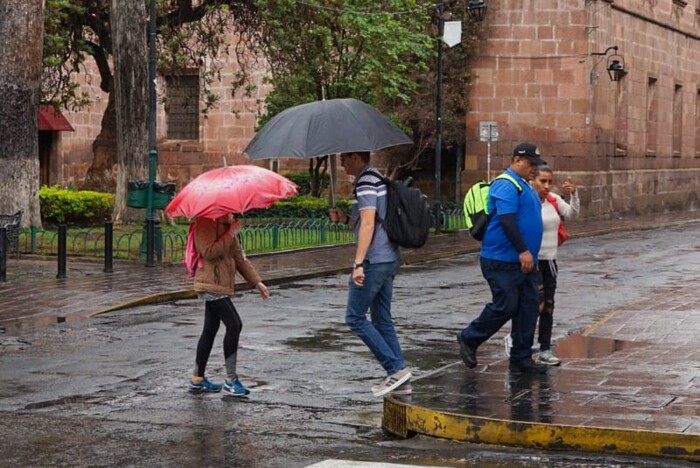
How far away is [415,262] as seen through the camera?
76.8 ft

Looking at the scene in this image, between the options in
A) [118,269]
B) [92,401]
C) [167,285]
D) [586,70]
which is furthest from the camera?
[586,70]

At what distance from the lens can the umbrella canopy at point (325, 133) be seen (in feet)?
31.6

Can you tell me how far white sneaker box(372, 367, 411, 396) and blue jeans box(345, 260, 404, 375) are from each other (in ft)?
0.20

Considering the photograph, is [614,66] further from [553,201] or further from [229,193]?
[229,193]

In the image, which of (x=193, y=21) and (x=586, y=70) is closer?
(x=193, y=21)

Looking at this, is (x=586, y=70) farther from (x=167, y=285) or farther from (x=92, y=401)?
(x=92, y=401)

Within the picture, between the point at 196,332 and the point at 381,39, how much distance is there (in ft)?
56.6

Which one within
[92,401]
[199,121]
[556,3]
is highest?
[556,3]

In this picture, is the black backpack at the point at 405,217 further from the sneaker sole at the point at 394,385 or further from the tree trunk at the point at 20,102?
the tree trunk at the point at 20,102

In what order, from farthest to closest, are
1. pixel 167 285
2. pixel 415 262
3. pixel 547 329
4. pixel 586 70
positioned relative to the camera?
pixel 586 70, pixel 415 262, pixel 167 285, pixel 547 329

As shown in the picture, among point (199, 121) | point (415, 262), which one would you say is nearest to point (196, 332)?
point (415, 262)

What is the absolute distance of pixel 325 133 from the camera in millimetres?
9758

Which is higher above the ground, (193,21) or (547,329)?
(193,21)

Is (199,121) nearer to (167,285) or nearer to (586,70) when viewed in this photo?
(586,70)
